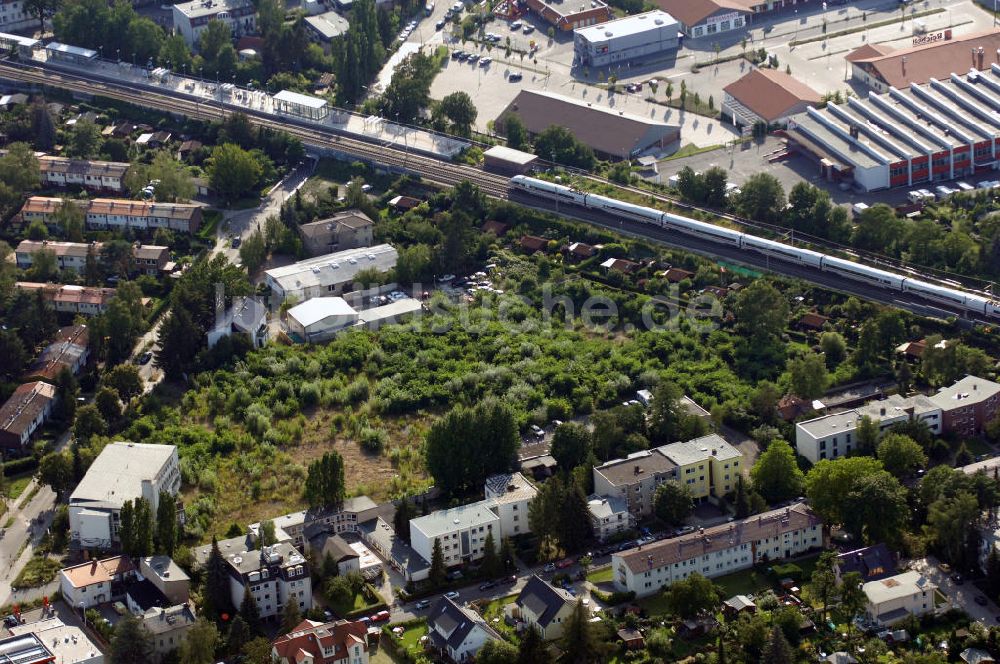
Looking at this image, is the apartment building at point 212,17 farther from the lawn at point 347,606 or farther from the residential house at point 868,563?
the residential house at point 868,563

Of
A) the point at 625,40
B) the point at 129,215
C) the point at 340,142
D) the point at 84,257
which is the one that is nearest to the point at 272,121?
the point at 340,142

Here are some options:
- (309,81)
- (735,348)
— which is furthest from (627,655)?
(309,81)

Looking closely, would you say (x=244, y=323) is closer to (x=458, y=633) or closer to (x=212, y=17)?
(x=458, y=633)

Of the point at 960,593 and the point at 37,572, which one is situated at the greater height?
the point at 37,572

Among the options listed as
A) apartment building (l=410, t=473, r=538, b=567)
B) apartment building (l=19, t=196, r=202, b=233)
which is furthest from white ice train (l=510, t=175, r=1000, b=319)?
apartment building (l=410, t=473, r=538, b=567)

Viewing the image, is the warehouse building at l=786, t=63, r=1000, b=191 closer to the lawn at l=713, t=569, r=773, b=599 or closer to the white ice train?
the white ice train
